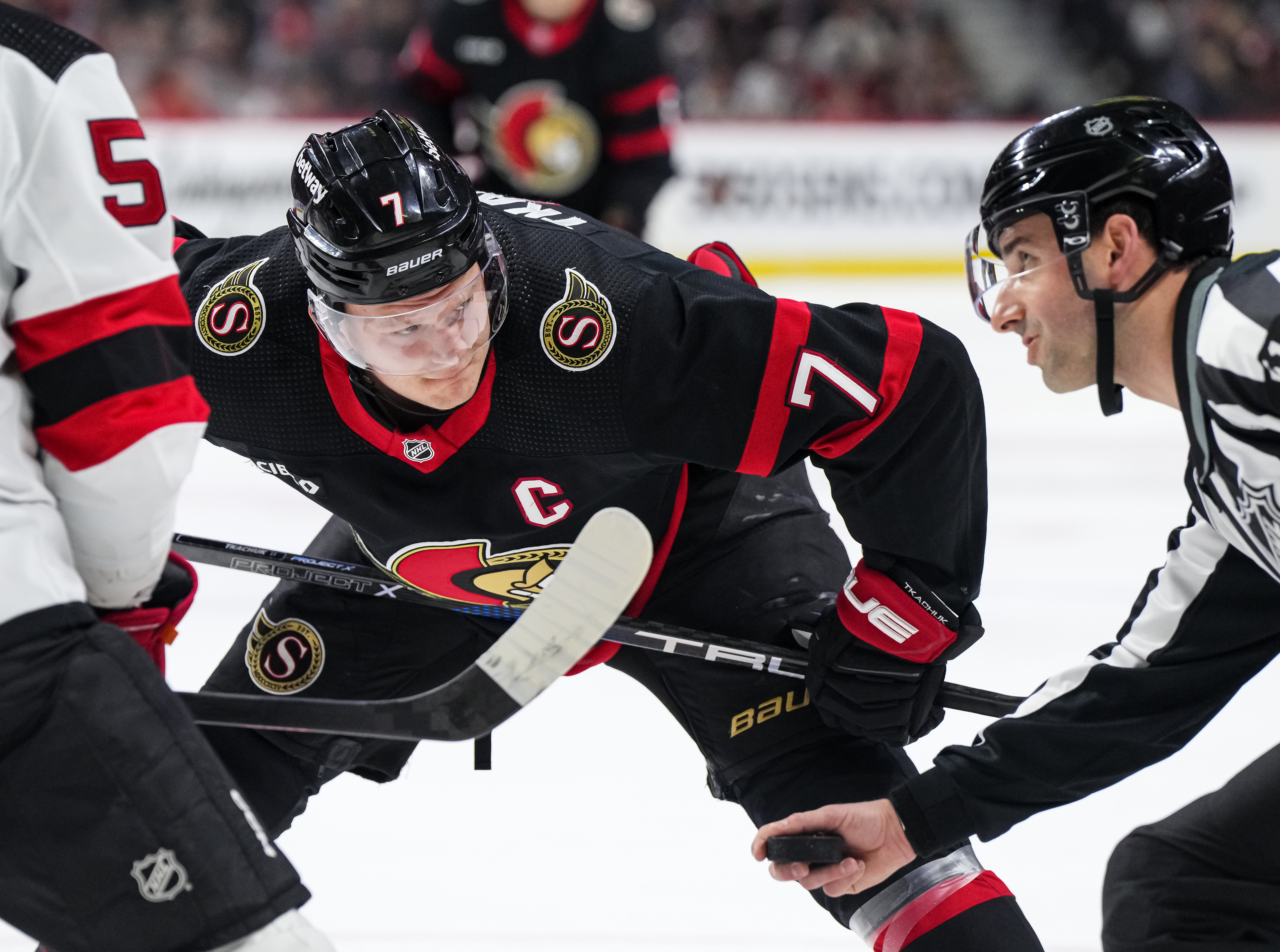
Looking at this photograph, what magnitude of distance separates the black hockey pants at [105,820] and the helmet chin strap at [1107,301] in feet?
3.55

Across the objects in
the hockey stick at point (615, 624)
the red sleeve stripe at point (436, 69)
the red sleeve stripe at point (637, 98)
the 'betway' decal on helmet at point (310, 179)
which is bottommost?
the hockey stick at point (615, 624)

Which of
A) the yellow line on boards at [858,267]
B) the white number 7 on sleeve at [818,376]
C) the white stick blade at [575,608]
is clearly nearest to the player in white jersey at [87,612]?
the white stick blade at [575,608]

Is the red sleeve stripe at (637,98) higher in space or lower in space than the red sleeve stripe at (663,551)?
higher

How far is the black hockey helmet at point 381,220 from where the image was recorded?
1.71 m

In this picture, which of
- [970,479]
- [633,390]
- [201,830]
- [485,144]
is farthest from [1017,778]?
[485,144]

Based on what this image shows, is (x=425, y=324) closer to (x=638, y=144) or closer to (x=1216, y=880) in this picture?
(x=1216, y=880)

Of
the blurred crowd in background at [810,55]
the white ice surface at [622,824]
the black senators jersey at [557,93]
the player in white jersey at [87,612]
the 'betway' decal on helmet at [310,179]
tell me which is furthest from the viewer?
the blurred crowd in background at [810,55]

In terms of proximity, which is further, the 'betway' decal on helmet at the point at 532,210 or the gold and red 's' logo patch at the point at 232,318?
the 'betway' decal on helmet at the point at 532,210

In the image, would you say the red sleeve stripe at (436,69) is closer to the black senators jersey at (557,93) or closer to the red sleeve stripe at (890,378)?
the black senators jersey at (557,93)

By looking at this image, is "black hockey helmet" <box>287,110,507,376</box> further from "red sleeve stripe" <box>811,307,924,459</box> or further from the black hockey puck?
the black hockey puck

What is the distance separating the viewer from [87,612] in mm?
1278

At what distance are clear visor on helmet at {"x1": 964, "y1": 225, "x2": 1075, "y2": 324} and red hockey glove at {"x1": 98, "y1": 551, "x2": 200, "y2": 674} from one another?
1028mm

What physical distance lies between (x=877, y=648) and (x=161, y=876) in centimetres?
102

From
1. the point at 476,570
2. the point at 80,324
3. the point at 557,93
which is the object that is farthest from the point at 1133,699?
the point at 557,93
